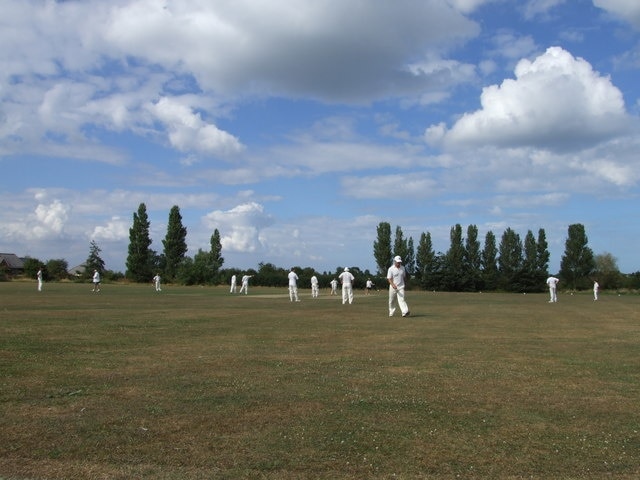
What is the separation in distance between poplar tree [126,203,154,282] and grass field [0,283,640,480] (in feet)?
279

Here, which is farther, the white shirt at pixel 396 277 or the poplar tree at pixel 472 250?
the poplar tree at pixel 472 250

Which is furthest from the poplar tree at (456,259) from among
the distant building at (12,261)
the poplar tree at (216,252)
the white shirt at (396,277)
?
the distant building at (12,261)

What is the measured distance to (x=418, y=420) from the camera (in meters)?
5.96

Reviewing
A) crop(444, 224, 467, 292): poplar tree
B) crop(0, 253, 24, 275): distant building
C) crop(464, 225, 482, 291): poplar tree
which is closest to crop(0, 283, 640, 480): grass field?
crop(444, 224, 467, 292): poplar tree

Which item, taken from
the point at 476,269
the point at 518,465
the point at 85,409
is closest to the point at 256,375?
the point at 85,409

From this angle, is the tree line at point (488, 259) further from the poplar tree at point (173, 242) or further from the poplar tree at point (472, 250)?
the poplar tree at point (173, 242)

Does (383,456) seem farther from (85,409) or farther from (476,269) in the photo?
(476,269)

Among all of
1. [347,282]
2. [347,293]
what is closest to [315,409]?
[347,282]

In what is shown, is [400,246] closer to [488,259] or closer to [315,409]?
→ [488,259]

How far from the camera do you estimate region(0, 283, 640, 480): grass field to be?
4.66 meters

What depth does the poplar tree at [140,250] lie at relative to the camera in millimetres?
94312

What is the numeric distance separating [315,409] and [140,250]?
306 feet

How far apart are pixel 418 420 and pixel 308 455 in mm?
1549

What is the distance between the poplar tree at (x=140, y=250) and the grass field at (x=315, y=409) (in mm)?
85127
